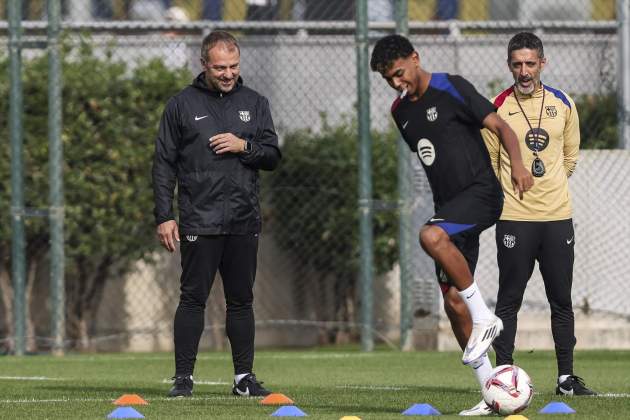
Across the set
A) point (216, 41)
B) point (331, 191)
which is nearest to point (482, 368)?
point (216, 41)

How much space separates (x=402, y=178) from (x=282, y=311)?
2838 mm

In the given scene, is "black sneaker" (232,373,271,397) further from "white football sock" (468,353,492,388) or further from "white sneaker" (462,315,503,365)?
"white sneaker" (462,315,503,365)

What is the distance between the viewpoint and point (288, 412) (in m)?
6.96

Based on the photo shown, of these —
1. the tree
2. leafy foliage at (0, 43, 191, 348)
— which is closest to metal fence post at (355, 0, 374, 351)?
the tree

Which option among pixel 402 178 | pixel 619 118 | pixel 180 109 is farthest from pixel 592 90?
pixel 180 109

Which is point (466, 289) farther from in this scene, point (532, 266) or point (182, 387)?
point (182, 387)

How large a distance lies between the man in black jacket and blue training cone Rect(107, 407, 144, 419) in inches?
49.2

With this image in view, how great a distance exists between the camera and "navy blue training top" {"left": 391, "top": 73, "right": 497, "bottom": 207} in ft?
24.0

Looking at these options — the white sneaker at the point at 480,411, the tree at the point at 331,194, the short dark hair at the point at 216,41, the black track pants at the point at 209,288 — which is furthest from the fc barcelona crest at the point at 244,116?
the tree at the point at 331,194

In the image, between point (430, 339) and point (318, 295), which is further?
point (318, 295)

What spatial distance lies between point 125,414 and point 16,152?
6176 mm

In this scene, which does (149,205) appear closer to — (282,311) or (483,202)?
(282,311)

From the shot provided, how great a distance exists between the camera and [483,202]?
24.0 feet

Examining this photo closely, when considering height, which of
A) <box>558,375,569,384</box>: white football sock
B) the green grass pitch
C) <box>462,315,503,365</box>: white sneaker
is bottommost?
the green grass pitch
